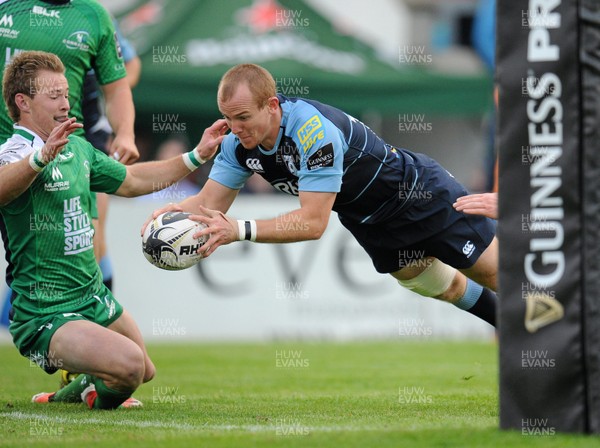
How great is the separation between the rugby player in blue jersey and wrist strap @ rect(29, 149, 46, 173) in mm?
797

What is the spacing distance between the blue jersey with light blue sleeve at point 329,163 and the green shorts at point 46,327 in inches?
44.5

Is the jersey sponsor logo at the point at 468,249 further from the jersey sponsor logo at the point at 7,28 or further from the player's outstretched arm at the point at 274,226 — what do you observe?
the jersey sponsor logo at the point at 7,28

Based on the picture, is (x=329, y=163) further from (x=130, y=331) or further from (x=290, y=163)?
(x=130, y=331)

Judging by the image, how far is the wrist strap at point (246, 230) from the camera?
18.9 feet

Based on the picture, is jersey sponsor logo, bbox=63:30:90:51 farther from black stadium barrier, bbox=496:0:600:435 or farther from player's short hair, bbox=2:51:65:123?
black stadium barrier, bbox=496:0:600:435

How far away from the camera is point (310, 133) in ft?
19.4

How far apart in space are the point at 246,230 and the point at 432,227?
4.98 ft

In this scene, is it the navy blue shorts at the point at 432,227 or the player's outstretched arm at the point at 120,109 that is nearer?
the navy blue shorts at the point at 432,227

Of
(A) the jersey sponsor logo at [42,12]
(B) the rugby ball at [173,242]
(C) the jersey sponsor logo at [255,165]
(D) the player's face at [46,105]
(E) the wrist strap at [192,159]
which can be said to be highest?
(A) the jersey sponsor logo at [42,12]

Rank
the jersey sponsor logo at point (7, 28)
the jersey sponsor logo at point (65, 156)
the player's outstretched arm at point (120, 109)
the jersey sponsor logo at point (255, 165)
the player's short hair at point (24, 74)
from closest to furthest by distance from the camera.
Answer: the player's short hair at point (24, 74)
the jersey sponsor logo at point (65, 156)
the jersey sponsor logo at point (255, 165)
the jersey sponsor logo at point (7, 28)
the player's outstretched arm at point (120, 109)

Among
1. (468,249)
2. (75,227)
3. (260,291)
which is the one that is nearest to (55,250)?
(75,227)

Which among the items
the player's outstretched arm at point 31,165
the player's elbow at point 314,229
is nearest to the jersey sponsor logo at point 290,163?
the player's elbow at point 314,229

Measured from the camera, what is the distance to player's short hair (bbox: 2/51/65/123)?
5.99 metres

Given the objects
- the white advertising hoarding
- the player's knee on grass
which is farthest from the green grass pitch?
the white advertising hoarding
